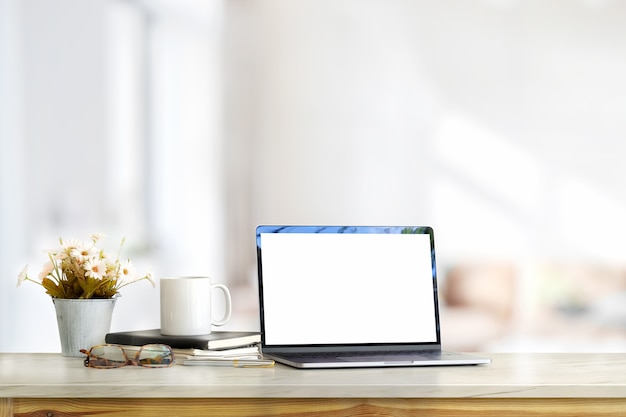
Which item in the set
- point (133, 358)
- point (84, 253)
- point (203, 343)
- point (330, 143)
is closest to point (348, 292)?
point (203, 343)

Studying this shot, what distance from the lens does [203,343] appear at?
1394 mm

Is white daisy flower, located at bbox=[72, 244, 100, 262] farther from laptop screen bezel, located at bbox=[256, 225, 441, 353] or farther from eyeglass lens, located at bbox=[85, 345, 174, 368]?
laptop screen bezel, located at bbox=[256, 225, 441, 353]

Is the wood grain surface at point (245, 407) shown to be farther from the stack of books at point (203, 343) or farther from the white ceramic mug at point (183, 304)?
the white ceramic mug at point (183, 304)

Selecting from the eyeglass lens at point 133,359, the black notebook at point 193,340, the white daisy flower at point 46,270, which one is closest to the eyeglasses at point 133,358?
the eyeglass lens at point 133,359

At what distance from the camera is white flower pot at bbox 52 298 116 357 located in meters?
1.42

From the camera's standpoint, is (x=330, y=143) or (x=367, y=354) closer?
(x=367, y=354)

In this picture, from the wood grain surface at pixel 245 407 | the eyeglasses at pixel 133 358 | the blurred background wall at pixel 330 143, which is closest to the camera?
the wood grain surface at pixel 245 407

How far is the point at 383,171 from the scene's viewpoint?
2.47 m

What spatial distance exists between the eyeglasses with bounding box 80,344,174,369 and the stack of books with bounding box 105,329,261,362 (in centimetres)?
6

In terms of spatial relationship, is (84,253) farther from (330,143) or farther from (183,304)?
(330,143)

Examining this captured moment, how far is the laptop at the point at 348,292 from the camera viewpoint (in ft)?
4.51

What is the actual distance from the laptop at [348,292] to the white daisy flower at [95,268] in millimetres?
299

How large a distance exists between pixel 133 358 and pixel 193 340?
0.16 m

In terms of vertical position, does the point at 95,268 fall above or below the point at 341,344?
above
